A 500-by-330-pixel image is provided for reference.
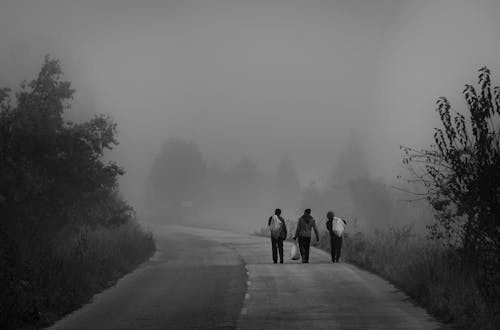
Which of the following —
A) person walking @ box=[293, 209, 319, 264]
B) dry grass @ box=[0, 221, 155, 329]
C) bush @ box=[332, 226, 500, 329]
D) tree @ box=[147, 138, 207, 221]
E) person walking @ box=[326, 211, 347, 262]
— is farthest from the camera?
tree @ box=[147, 138, 207, 221]

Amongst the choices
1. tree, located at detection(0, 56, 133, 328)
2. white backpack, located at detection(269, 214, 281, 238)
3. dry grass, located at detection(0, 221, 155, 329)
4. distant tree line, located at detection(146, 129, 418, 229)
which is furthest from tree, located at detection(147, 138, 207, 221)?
dry grass, located at detection(0, 221, 155, 329)

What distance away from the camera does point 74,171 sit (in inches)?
1031

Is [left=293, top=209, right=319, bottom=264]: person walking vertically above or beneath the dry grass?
above

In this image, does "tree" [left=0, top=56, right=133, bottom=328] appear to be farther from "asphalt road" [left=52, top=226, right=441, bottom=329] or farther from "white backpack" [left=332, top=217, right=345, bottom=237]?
"white backpack" [left=332, top=217, right=345, bottom=237]

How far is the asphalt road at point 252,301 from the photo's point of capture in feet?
47.8

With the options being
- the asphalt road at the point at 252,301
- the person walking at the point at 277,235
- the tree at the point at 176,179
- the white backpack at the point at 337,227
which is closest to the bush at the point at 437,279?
the asphalt road at the point at 252,301

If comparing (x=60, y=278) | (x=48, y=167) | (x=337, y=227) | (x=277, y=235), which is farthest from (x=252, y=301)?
(x=337, y=227)

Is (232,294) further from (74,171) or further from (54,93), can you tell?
(54,93)

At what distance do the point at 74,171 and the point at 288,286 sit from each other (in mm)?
9371

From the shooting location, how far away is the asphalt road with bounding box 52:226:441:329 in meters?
14.6

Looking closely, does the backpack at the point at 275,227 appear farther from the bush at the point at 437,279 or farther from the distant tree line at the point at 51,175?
the distant tree line at the point at 51,175

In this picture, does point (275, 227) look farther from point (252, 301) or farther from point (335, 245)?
point (252, 301)

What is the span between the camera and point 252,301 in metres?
17.8

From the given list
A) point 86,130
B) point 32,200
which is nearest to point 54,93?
point 86,130
